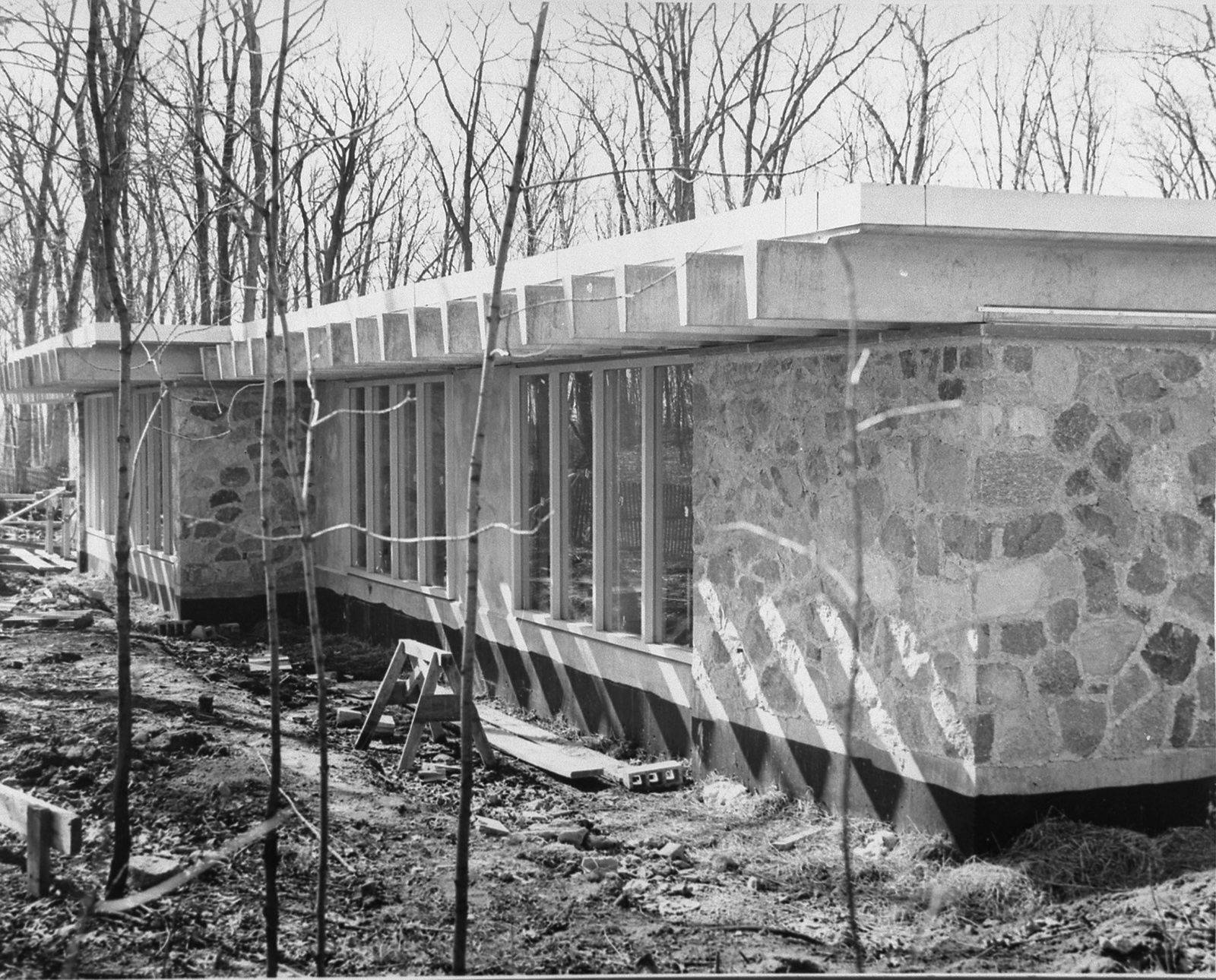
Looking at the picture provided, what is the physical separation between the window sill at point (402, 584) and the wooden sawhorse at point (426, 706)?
1.94 m

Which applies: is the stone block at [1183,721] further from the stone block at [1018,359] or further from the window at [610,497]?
the window at [610,497]

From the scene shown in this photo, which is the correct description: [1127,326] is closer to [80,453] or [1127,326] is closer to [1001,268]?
[1001,268]

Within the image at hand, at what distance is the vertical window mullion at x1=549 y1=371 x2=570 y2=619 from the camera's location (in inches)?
391

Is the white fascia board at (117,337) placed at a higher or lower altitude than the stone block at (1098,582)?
higher

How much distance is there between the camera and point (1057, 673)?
666 centimetres

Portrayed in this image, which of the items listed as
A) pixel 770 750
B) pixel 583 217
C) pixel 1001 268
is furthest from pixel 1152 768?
pixel 583 217

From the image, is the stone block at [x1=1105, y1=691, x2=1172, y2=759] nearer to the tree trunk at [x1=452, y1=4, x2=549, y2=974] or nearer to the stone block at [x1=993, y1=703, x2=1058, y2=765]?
the stone block at [x1=993, y1=703, x2=1058, y2=765]

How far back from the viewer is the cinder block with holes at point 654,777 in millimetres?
8297

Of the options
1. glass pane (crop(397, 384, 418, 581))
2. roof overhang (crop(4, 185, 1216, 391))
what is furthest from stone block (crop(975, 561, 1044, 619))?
glass pane (crop(397, 384, 418, 581))

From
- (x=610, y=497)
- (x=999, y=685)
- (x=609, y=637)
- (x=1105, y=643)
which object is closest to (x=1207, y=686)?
(x=1105, y=643)

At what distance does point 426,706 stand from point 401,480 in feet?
13.6

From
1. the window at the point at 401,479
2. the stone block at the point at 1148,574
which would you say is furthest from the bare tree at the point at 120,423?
the window at the point at 401,479

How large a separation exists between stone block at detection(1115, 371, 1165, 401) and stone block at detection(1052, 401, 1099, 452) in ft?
0.65

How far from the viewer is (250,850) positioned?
21.2ft
